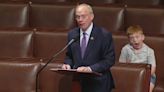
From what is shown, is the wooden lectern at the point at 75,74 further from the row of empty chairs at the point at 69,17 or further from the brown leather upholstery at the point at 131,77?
the row of empty chairs at the point at 69,17

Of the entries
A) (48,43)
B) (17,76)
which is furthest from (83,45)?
(48,43)

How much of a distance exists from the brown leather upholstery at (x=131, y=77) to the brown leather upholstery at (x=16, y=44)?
11.6 inches

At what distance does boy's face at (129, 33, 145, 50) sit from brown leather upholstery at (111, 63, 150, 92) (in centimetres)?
12

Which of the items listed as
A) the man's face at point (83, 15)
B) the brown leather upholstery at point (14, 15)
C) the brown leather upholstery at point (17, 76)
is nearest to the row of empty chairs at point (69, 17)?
the brown leather upholstery at point (14, 15)

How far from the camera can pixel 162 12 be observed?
3.27 ft

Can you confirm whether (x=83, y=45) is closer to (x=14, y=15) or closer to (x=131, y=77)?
(x=131, y=77)

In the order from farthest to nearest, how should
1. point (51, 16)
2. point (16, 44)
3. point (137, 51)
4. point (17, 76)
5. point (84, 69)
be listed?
point (51, 16)
point (16, 44)
point (137, 51)
point (17, 76)
point (84, 69)

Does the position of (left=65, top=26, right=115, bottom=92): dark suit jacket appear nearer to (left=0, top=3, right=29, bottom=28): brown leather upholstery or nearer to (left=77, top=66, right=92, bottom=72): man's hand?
(left=77, top=66, right=92, bottom=72): man's hand

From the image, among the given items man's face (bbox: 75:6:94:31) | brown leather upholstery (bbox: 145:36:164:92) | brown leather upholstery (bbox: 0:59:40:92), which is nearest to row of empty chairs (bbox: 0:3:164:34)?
brown leather upholstery (bbox: 145:36:164:92)

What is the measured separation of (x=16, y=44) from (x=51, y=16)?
0.15m

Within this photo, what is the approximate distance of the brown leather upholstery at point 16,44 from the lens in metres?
0.94

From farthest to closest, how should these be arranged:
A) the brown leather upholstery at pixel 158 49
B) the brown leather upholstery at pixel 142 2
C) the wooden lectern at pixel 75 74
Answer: the brown leather upholstery at pixel 142 2, the brown leather upholstery at pixel 158 49, the wooden lectern at pixel 75 74

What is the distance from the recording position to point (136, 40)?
0.83m

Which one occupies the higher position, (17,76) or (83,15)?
(83,15)
